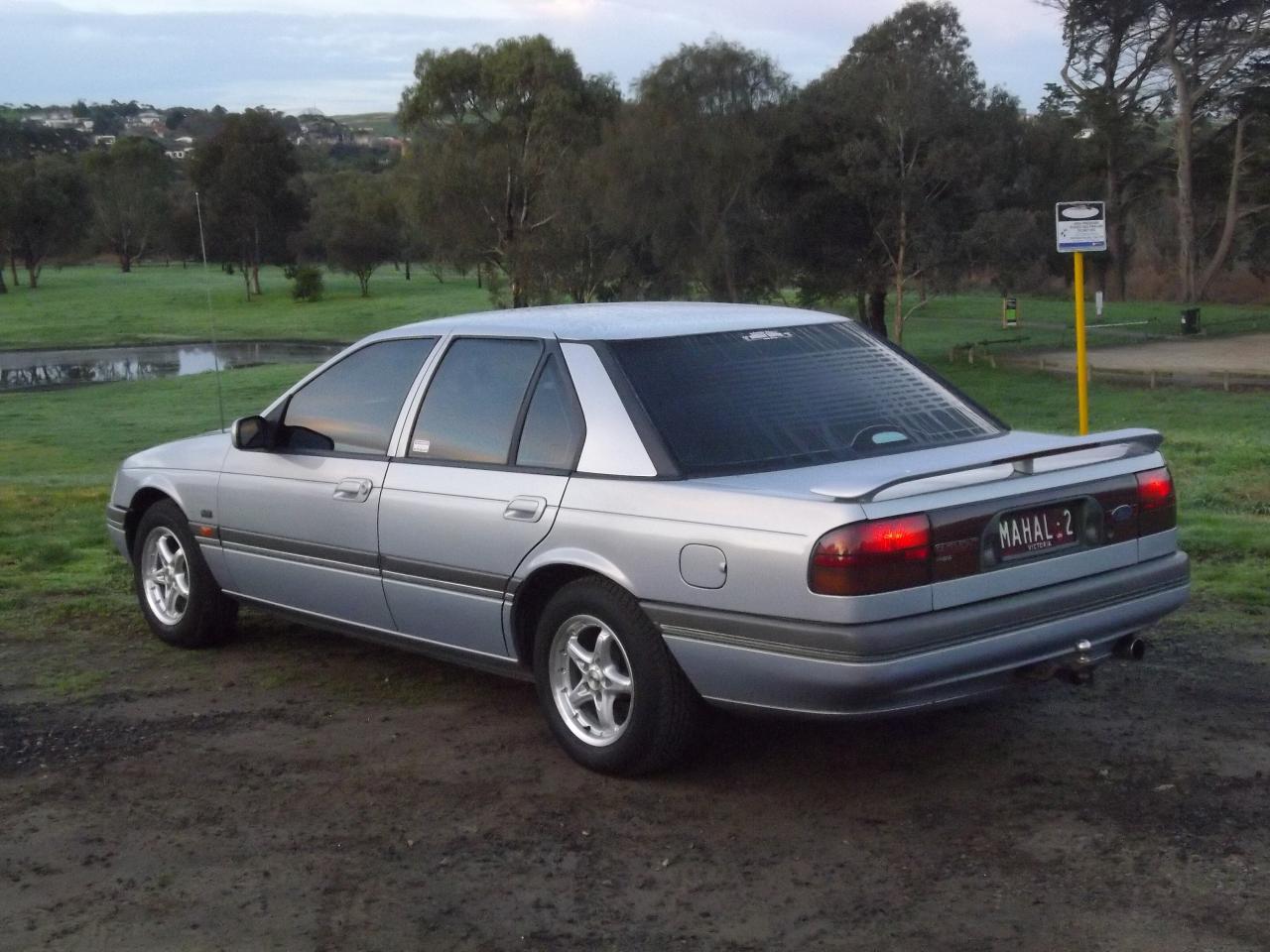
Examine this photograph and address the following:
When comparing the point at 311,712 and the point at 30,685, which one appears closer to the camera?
the point at 311,712

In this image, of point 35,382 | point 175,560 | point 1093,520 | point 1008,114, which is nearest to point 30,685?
point 175,560

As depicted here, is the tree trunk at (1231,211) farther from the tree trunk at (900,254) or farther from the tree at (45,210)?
the tree at (45,210)

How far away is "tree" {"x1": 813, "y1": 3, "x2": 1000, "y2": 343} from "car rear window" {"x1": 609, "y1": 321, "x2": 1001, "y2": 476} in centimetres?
3685

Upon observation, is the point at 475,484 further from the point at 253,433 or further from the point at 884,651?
the point at 884,651

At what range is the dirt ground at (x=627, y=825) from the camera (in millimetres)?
3967

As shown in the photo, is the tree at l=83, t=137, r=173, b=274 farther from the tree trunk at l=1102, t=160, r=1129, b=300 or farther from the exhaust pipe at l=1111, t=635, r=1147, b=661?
the exhaust pipe at l=1111, t=635, r=1147, b=661

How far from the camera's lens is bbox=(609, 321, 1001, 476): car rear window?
5059mm

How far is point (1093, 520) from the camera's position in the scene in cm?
497

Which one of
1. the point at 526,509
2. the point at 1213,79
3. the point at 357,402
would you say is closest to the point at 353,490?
the point at 357,402

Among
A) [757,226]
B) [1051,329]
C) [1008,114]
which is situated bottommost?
[1051,329]

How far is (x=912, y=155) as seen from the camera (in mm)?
42250

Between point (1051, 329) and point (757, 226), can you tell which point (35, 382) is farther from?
point (1051, 329)

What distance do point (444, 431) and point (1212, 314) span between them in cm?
5792

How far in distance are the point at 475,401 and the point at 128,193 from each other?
8539cm
